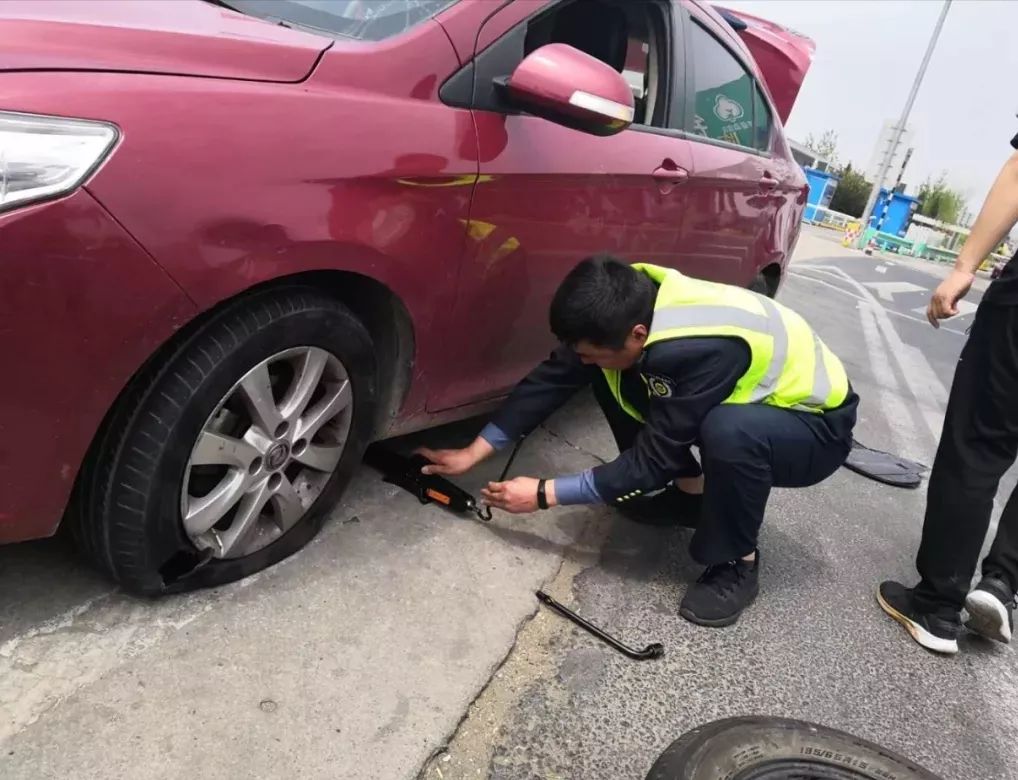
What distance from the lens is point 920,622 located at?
2488mm

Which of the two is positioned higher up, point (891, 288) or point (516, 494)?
point (516, 494)

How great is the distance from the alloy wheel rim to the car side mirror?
768mm

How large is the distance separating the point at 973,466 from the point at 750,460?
2.39ft

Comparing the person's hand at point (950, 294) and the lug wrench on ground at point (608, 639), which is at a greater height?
the person's hand at point (950, 294)

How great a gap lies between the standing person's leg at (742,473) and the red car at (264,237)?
26.6 inches

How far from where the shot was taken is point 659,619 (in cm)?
227

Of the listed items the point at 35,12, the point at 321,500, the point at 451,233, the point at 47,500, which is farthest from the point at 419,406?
the point at 35,12

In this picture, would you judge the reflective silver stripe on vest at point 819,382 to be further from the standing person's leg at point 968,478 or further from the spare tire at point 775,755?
the spare tire at point 775,755

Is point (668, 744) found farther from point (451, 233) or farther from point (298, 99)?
point (298, 99)

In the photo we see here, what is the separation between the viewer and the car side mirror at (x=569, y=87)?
1923mm

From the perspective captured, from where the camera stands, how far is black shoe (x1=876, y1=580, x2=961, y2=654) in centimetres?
243

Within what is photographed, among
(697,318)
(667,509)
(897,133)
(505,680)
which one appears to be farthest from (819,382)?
(897,133)

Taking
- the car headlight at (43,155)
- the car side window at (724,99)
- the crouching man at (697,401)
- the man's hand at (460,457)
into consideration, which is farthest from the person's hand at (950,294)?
the car headlight at (43,155)

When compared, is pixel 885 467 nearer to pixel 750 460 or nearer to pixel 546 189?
pixel 750 460
